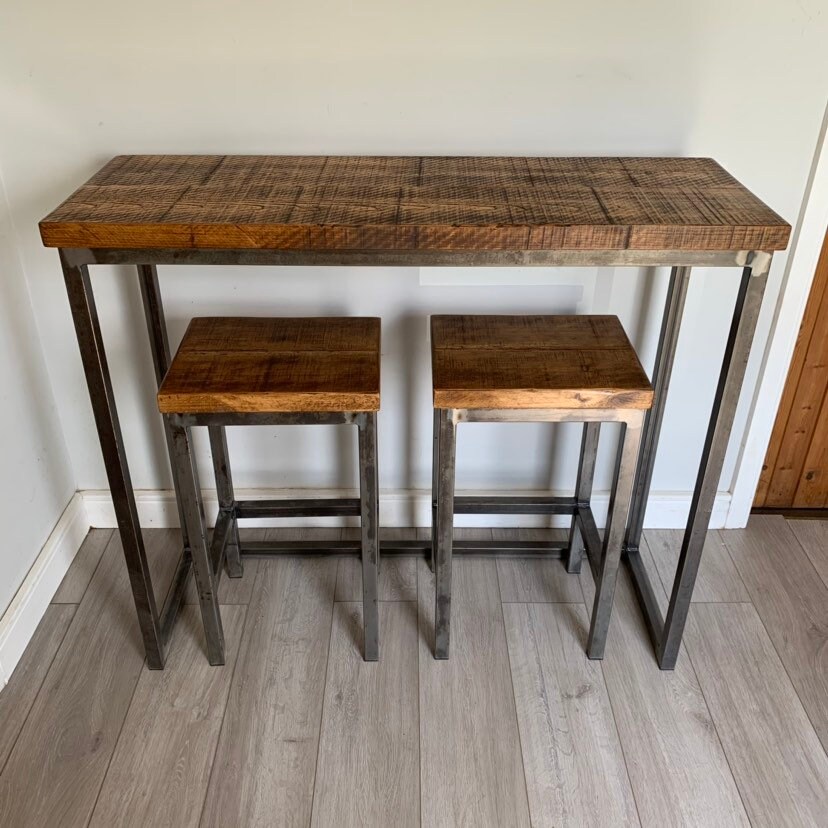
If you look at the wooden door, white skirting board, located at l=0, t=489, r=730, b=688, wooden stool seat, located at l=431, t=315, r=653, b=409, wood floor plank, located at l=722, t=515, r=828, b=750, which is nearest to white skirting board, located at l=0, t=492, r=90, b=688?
white skirting board, located at l=0, t=489, r=730, b=688

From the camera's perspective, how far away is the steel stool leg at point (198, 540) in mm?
1561

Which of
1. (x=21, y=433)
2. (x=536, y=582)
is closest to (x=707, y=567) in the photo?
(x=536, y=582)

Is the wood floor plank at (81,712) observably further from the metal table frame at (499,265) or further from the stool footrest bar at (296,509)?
the stool footrest bar at (296,509)

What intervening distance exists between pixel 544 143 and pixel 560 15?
0.25 meters

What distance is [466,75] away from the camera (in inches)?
65.2

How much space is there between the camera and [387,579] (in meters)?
2.07

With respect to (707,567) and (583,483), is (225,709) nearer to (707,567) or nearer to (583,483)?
(583,483)

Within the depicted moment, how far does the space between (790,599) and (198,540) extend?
144 centimetres

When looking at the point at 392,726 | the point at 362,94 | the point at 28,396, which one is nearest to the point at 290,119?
the point at 362,94

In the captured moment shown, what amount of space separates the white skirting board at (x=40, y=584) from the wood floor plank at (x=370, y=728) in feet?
2.31

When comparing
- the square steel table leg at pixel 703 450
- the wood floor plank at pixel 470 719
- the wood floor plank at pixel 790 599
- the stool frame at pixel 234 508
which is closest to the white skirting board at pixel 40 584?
the stool frame at pixel 234 508

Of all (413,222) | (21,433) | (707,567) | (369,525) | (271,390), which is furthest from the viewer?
(707,567)

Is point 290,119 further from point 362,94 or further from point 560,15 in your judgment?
point 560,15

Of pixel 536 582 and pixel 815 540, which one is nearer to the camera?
pixel 536 582
